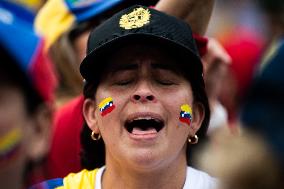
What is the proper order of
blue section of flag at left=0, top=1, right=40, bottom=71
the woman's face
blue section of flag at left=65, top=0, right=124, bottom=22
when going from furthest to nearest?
blue section of flag at left=65, top=0, right=124, bottom=22, the woman's face, blue section of flag at left=0, top=1, right=40, bottom=71

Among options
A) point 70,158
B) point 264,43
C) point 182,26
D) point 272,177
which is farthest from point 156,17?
point 264,43

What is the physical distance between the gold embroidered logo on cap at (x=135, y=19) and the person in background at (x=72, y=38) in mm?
410

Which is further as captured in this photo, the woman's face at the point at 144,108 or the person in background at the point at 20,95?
the woman's face at the point at 144,108

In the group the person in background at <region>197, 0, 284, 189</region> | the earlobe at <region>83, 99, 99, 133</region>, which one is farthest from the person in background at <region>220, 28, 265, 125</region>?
the person in background at <region>197, 0, 284, 189</region>

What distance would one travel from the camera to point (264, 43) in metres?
6.42

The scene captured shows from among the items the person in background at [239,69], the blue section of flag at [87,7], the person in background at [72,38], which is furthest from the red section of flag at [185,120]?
the person in background at [239,69]

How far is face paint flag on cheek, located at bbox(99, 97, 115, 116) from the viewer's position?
2902 millimetres

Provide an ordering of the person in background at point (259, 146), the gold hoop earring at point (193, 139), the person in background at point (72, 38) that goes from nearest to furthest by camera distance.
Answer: the person in background at point (259, 146) < the gold hoop earring at point (193, 139) < the person in background at point (72, 38)

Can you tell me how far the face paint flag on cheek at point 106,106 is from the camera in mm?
2902

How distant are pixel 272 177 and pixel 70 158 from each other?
2154 mm

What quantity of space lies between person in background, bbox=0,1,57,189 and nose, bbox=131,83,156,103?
82 centimetres

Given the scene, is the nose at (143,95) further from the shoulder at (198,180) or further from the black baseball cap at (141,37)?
the shoulder at (198,180)

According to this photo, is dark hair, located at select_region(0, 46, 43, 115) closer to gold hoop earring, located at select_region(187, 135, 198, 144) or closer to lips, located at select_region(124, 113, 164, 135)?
lips, located at select_region(124, 113, 164, 135)

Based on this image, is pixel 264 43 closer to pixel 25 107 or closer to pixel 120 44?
pixel 120 44
